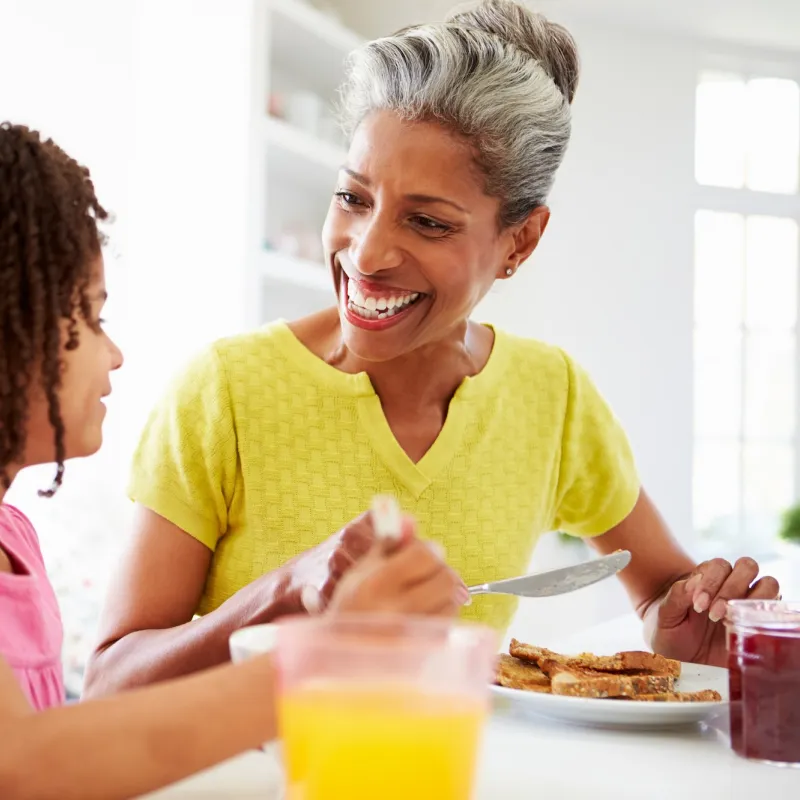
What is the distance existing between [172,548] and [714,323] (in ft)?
15.4

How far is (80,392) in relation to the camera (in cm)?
96

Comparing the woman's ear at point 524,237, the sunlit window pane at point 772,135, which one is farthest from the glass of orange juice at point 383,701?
the sunlit window pane at point 772,135

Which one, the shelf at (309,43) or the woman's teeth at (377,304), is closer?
the woman's teeth at (377,304)

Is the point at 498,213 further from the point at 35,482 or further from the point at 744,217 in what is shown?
the point at 744,217

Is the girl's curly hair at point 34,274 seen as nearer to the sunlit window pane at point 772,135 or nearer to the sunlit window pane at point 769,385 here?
the sunlit window pane at point 769,385

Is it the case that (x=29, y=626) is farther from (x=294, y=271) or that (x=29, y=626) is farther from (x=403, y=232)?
(x=294, y=271)

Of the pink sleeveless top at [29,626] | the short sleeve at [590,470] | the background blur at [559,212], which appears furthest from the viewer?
the background blur at [559,212]

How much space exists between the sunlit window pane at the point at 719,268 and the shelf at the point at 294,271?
2.37 metres

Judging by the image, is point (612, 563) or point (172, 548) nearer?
point (612, 563)

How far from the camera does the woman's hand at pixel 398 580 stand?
27.0 inches

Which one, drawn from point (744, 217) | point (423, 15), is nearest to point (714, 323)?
point (744, 217)

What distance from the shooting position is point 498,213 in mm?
1533

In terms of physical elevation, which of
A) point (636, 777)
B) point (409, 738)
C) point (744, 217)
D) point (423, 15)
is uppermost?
point (423, 15)

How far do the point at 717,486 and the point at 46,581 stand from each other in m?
4.87
